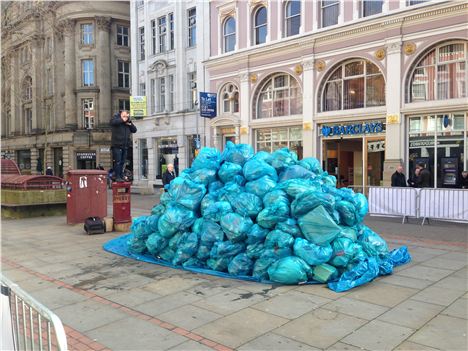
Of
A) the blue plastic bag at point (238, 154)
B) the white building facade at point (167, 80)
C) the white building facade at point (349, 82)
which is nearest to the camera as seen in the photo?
the blue plastic bag at point (238, 154)

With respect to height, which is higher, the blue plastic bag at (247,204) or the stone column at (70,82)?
the stone column at (70,82)

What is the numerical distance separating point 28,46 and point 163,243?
44.2 meters

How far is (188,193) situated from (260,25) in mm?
17508

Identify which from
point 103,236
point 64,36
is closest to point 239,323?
point 103,236

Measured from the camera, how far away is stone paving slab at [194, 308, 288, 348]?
4.11 meters

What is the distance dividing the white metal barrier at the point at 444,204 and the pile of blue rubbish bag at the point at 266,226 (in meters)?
4.67

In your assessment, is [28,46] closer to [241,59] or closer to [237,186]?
[241,59]

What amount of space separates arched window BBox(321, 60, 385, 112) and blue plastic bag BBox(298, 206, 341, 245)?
13254mm

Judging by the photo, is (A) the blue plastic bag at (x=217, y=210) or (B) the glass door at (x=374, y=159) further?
(B) the glass door at (x=374, y=159)

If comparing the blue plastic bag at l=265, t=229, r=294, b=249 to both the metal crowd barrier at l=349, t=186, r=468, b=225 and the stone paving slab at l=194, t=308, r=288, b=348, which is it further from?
the metal crowd barrier at l=349, t=186, r=468, b=225

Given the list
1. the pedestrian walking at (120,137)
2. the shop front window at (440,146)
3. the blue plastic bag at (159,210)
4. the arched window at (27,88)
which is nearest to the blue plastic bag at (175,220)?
the blue plastic bag at (159,210)

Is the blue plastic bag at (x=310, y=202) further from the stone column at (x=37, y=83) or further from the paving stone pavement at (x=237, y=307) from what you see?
the stone column at (x=37, y=83)

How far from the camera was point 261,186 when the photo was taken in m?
6.53

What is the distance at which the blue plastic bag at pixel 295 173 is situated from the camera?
6836 mm
